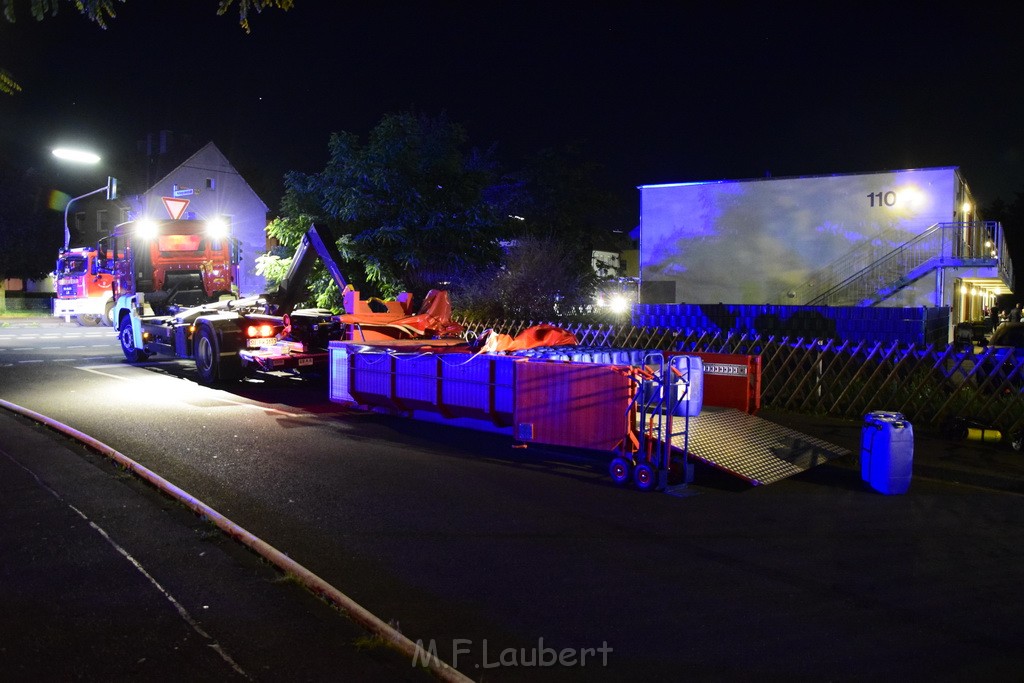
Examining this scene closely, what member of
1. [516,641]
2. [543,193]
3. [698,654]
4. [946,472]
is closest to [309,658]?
[516,641]

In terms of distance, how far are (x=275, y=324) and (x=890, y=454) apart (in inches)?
490

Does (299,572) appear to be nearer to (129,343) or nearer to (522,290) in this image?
(129,343)

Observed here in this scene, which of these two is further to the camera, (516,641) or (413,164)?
(413,164)

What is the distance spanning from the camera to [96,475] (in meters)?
8.49

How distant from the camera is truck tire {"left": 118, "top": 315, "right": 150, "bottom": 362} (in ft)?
Result: 65.6

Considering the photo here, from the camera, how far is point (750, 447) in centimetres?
885

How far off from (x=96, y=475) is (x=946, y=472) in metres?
9.31

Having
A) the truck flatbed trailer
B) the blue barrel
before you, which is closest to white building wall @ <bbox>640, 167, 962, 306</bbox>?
the truck flatbed trailer

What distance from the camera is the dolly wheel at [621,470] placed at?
830 centimetres

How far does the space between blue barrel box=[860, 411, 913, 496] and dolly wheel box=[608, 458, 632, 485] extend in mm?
2470

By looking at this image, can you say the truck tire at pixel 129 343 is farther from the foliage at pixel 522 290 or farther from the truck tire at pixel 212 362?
the foliage at pixel 522 290

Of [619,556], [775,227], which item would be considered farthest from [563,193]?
[619,556]

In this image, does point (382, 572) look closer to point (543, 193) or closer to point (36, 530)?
point (36, 530)

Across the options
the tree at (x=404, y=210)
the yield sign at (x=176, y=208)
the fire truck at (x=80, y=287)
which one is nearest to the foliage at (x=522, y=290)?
the tree at (x=404, y=210)
